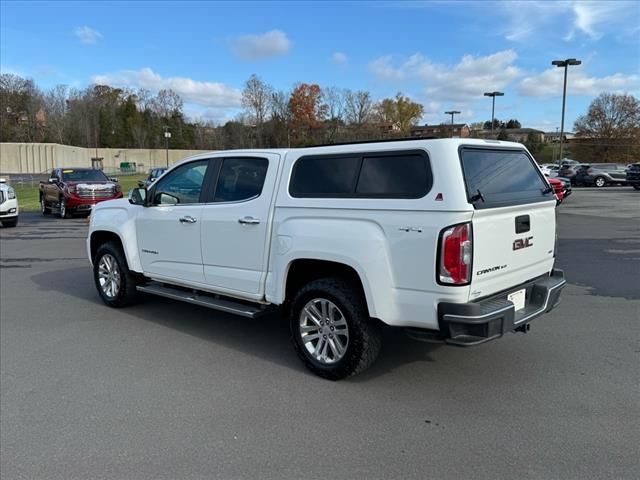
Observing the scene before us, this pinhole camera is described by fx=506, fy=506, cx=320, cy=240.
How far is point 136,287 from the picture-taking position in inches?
242

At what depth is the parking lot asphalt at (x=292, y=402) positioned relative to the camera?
3053 millimetres

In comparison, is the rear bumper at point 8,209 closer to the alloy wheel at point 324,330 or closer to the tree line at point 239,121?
the alloy wheel at point 324,330

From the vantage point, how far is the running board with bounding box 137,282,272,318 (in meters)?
4.71

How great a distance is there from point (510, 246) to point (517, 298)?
1.52 feet

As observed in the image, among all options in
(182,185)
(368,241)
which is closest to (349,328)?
(368,241)

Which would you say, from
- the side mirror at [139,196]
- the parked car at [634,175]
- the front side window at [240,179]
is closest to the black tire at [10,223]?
Answer: the side mirror at [139,196]

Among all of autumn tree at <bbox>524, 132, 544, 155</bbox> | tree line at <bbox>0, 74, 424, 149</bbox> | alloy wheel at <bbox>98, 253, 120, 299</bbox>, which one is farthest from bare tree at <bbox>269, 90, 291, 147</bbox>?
alloy wheel at <bbox>98, 253, 120, 299</bbox>

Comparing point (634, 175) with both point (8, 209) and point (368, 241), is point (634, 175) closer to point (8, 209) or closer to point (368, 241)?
point (8, 209)

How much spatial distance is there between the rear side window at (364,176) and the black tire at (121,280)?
2945mm

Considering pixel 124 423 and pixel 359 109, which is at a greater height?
pixel 359 109

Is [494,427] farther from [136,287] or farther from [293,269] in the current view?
[136,287]

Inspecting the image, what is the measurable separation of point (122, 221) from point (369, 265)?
12.2 feet

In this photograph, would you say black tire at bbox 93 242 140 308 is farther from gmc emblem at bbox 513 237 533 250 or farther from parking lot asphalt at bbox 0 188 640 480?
gmc emblem at bbox 513 237 533 250

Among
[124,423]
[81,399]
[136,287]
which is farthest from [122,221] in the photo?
[124,423]
